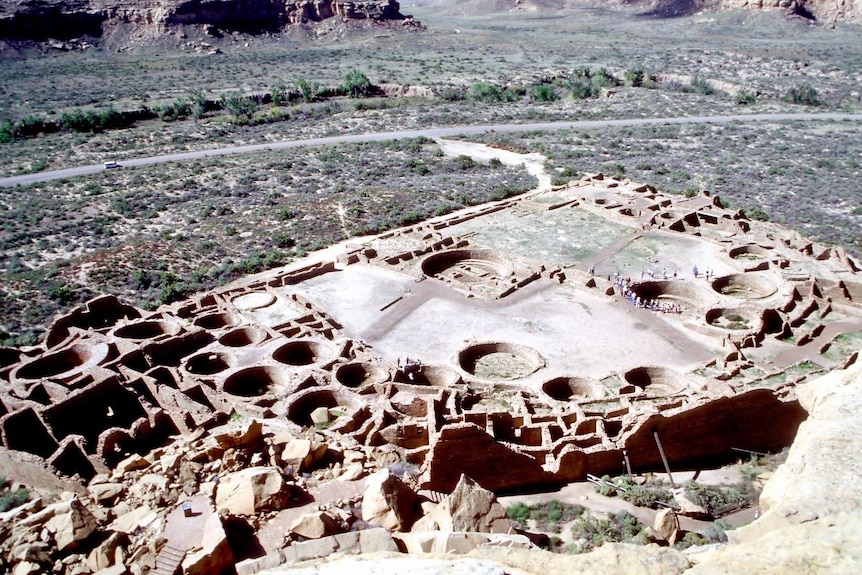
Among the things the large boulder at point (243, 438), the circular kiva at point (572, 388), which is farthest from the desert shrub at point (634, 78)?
the large boulder at point (243, 438)

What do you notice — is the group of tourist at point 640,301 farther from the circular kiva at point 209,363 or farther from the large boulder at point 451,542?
the large boulder at point 451,542

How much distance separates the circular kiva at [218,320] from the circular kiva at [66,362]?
5832mm

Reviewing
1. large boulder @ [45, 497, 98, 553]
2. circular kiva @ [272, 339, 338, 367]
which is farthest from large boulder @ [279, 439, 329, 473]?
circular kiva @ [272, 339, 338, 367]

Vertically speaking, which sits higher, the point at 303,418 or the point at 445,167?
the point at 445,167

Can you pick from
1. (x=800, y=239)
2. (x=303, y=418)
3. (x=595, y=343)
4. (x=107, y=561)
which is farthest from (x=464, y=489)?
(x=800, y=239)

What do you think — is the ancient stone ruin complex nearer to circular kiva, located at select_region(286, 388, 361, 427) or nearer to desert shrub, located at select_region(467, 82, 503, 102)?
circular kiva, located at select_region(286, 388, 361, 427)

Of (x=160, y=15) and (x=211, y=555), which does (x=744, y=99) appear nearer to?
(x=211, y=555)

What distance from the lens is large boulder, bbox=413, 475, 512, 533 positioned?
17406mm

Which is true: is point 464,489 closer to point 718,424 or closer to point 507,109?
point 718,424

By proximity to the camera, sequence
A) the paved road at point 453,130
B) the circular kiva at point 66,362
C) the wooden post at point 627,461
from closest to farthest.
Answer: the wooden post at point 627,461 → the circular kiva at point 66,362 → the paved road at point 453,130

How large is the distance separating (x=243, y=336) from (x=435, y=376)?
10.6 metres

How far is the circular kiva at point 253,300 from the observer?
38.2 metres

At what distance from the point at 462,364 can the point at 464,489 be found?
49.8 feet

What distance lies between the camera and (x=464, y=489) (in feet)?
59.2
